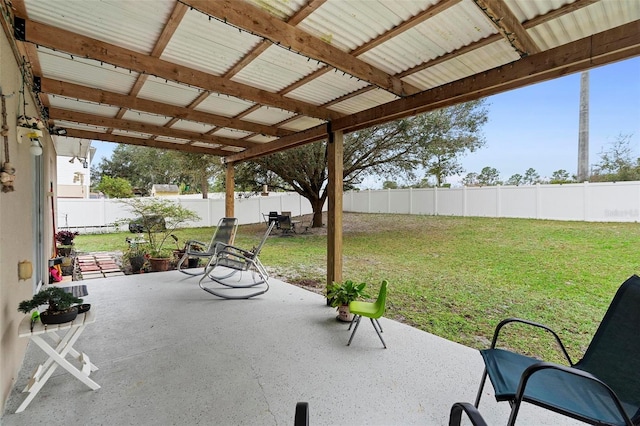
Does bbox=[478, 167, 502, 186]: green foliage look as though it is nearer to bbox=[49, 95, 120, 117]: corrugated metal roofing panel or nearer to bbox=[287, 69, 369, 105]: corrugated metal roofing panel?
bbox=[287, 69, 369, 105]: corrugated metal roofing panel

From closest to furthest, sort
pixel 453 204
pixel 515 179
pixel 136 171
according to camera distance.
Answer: pixel 453 204
pixel 515 179
pixel 136 171

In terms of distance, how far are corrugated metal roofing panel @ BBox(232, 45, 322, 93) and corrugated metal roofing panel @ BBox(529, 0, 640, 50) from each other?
1672 mm

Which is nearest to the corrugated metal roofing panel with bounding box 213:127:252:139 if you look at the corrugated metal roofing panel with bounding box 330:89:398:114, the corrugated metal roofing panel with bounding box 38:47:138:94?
the corrugated metal roofing panel with bounding box 38:47:138:94

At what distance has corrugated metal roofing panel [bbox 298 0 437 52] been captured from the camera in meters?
1.94

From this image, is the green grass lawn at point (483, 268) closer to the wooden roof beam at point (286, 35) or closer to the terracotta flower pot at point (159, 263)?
the terracotta flower pot at point (159, 263)

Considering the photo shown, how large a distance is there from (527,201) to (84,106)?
1187 centimetres

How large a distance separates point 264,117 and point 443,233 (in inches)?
290

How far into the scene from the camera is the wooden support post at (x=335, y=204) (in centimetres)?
405

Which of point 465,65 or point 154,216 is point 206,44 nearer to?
point 465,65

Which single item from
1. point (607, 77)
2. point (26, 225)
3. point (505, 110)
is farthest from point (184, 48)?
point (505, 110)

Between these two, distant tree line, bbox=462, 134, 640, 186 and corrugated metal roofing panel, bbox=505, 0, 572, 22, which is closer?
corrugated metal roofing panel, bbox=505, 0, 572, 22

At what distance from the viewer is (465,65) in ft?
8.73

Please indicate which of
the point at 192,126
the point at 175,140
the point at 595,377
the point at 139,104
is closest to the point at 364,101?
the point at 139,104

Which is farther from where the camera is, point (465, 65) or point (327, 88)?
point (327, 88)
